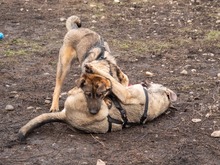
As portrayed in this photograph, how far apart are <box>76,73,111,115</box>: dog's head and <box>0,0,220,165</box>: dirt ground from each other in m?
0.46

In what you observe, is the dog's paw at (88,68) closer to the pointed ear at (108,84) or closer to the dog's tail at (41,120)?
the pointed ear at (108,84)

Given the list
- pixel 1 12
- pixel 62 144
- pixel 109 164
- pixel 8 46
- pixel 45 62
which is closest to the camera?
pixel 109 164

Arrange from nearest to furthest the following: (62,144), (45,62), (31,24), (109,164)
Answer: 1. (109,164)
2. (62,144)
3. (45,62)
4. (31,24)

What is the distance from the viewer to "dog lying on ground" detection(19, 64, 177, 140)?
5.81 m

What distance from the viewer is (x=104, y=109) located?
5.89m

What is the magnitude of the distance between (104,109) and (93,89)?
0.33m

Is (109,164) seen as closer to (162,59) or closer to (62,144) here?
(62,144)

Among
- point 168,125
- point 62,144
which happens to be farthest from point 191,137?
point 62,144

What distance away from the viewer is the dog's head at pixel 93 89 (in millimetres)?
5699

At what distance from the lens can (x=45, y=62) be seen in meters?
9.08

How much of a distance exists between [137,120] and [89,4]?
7491mm

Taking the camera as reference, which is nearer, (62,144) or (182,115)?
(62,144)

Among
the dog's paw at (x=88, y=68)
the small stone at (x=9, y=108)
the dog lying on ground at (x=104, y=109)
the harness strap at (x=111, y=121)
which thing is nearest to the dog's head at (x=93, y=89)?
the dog lying on ground at (x=104, y=109)

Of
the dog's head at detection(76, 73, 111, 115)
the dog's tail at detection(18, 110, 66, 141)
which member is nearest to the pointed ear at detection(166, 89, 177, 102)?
the dog's head at detection(76, 73, 111, 115)
